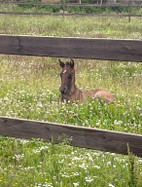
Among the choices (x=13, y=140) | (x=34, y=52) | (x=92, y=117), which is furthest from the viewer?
(x=92, y=117)

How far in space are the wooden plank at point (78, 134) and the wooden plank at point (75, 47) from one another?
695mm

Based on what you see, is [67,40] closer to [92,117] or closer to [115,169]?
[115,169]

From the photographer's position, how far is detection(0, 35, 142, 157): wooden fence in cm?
372

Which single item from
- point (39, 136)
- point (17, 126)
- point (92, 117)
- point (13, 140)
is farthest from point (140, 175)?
point (92, 117)

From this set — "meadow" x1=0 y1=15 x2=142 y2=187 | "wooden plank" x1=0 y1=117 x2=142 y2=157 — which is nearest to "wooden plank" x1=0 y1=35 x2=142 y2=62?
"wooden plank" x1=0 y1=117 x2=142 y2=157

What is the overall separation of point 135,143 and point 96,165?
0.56 metres

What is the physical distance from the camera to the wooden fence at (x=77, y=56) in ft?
12.2

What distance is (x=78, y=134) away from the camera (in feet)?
12.8

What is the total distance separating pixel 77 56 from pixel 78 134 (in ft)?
2.45

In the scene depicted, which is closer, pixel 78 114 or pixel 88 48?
pixel 88 48

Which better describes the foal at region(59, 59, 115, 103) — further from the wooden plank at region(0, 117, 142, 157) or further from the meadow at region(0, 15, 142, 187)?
the wooden plank at region(0, 117, 142, 157)

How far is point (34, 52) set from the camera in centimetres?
404

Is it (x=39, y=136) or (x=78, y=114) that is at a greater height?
(x=78, y=114)

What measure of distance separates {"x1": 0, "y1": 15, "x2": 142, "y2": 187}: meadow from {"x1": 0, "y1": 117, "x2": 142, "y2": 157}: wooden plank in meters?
0.11
